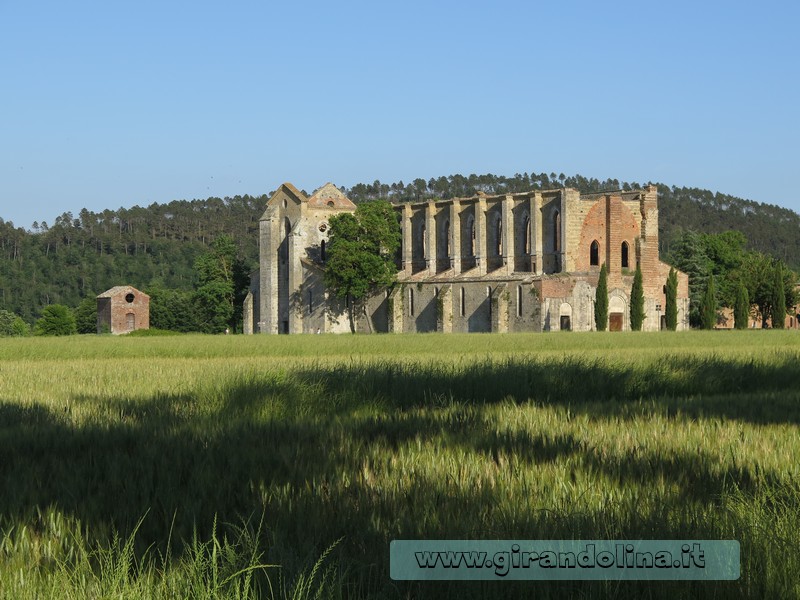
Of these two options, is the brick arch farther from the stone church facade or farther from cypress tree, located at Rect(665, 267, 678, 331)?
cypress tree, located at Rect(665, 267, 678, 331)

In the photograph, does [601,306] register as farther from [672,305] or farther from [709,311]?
[709,311]

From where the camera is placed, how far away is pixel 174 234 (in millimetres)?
137250

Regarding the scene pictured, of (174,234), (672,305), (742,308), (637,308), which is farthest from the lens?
(174,234)

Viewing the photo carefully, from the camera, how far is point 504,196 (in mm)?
65062

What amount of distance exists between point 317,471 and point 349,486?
50 centimetres

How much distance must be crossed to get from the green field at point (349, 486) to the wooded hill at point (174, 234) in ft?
296

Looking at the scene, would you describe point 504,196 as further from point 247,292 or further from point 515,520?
point 515,520

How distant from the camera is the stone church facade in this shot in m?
59.2

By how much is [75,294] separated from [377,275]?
188ft

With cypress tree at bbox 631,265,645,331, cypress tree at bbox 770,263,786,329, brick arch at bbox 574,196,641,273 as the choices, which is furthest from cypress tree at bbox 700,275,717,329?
cypress tree at bbox 631,265,645,331

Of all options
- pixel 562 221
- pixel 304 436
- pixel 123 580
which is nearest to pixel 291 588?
pixel 123 580

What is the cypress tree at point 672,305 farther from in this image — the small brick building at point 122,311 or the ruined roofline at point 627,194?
the small brick building at point 122,311

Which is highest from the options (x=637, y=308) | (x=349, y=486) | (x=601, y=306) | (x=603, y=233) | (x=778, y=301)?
(x=603, y=233)

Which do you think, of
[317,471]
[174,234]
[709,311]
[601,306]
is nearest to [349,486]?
[317,471]
